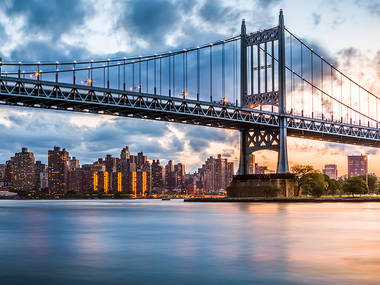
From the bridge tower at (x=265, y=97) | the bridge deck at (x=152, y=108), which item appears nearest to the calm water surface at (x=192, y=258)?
the bridge deck at (x=152, y=108)

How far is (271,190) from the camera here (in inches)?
3036

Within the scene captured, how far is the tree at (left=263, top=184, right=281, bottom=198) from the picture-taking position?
77062mm

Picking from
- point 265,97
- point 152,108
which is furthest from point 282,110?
point 152,108

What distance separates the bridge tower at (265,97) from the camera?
79.2 metres

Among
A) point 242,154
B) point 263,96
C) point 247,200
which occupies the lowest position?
point 247,200

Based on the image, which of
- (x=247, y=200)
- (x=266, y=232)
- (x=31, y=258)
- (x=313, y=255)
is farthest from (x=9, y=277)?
(x=247, y=200)

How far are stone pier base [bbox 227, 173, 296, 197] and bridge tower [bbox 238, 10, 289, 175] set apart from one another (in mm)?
1405

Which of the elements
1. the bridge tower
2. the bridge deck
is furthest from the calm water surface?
the bridge tower

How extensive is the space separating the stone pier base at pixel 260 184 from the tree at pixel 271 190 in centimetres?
28

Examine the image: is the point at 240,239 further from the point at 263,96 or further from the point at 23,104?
the point at 263,96

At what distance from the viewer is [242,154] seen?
3246 inches

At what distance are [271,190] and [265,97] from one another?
40.9ft

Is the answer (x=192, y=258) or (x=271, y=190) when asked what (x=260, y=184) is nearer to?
(x=271, y=190)

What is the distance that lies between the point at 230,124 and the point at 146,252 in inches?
2516
